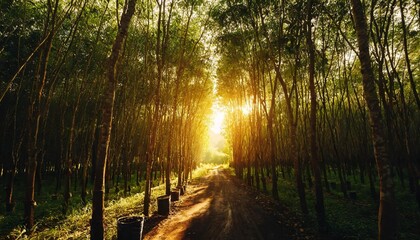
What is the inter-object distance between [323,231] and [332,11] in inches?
436

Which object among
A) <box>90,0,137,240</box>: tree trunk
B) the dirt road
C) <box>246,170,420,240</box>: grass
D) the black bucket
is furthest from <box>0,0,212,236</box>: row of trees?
<box>246,170,420,240</box>: grass

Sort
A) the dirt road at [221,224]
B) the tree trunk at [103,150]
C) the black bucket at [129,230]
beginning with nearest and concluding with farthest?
the tree trunk at [103,150], the black bucket at [129,230], the dirt road at [221,224]

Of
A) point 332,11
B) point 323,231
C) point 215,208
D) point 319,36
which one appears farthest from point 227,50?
point 323,231

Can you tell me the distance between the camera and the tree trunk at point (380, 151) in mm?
4996

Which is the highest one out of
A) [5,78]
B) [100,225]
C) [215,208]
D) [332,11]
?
[332,11]

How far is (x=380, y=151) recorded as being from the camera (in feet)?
17.2

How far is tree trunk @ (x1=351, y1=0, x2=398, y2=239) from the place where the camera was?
4996 mm

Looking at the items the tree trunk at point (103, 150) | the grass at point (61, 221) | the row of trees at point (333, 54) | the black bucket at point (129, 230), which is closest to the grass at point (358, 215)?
the row of trees at point (333, 54)

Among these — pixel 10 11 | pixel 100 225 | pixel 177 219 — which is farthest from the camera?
pixel 10 11

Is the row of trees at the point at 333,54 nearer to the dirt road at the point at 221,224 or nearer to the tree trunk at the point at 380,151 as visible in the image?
the tree trunk at the point at 380,151

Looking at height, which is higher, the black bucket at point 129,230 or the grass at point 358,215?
the black bucket at point 129,230

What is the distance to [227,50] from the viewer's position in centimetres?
1962

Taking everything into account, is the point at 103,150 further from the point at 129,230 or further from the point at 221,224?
the point at 221,224

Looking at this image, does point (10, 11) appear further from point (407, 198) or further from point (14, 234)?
point (407, 198)
